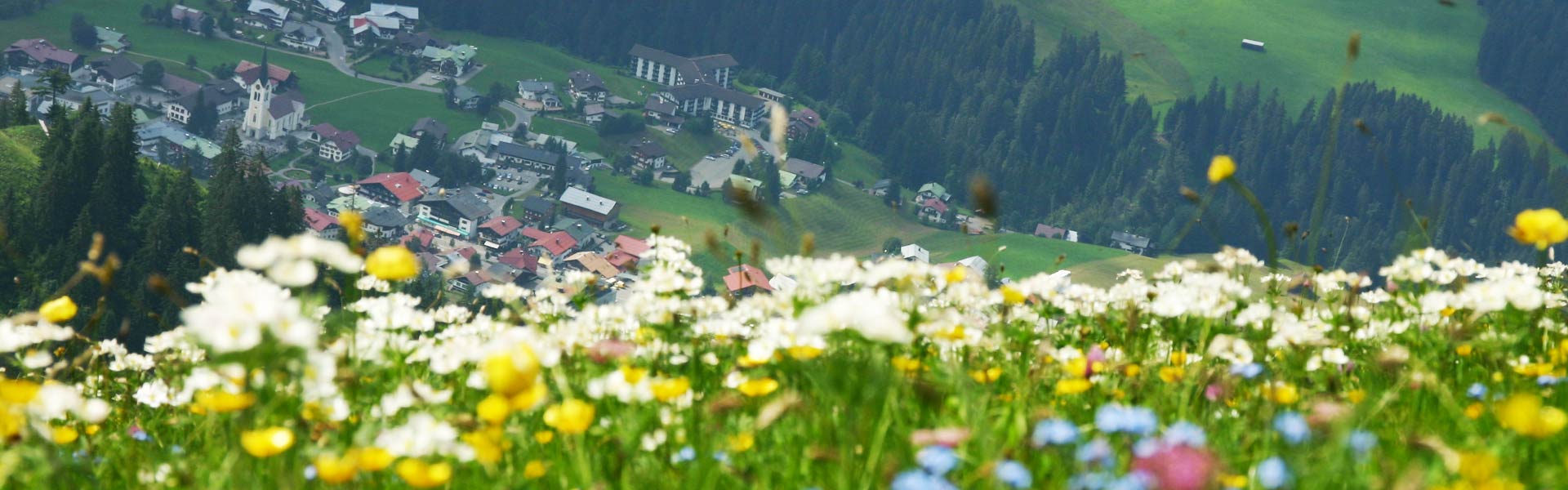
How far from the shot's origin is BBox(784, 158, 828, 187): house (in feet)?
444

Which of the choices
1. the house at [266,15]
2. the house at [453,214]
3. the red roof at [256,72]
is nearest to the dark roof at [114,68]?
the red roof at [256,72]

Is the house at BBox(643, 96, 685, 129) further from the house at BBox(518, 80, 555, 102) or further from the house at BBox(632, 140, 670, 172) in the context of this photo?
the house at BBox(632, 140, 670, 172)

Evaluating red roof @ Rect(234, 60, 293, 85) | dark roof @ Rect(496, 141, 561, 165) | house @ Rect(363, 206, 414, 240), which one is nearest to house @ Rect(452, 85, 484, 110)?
dark roof @ Rect(496, 141, 561, 165)

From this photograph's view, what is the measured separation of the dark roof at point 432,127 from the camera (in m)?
128

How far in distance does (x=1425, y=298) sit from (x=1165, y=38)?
6634 inches

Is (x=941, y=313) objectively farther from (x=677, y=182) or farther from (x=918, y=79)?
(x=918, y=79)

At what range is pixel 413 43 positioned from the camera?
153m

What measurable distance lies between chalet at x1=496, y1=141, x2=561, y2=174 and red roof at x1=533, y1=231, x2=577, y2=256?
18.5 m

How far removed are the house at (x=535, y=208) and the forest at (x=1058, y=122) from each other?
44.2 metres

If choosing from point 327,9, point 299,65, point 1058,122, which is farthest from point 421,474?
point 327,9

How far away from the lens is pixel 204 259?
482 centimetres

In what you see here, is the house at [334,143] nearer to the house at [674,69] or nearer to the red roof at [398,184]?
the red roof at [398,184]

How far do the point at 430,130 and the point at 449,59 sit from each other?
Answer: 2396 cm

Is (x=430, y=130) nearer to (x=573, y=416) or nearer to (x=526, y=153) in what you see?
(x=526, y=153)
